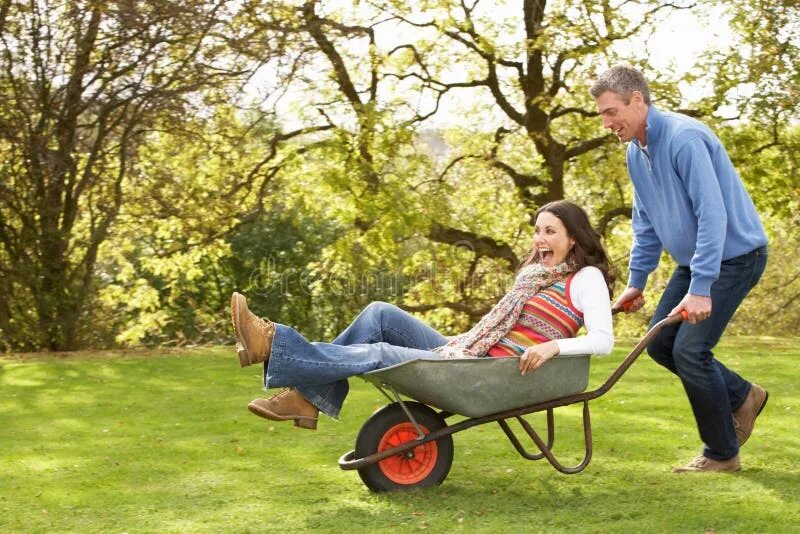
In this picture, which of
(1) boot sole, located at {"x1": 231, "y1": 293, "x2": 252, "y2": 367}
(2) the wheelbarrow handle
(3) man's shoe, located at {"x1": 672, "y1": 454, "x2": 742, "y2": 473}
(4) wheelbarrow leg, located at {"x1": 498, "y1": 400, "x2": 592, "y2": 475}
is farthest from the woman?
(3) man's shoe, located at {"x1": 672, "y1": 454, "x2": 742, "y2": 473}

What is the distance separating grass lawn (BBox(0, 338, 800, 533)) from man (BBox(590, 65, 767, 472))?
290 millimetres

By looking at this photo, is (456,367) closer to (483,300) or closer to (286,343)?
(286,343)

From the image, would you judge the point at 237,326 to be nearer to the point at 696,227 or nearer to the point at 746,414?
the point at 696,227

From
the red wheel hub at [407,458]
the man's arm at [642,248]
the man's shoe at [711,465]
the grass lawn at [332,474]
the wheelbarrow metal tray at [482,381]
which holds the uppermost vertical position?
the man's arm at [642,248]

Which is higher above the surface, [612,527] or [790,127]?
[790,127]

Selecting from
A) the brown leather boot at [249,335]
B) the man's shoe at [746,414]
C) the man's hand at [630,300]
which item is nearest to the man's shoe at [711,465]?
the man's shoe at [746,414]

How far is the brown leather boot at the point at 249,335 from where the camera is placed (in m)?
3.40

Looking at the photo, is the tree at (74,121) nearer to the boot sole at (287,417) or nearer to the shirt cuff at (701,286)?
the boot sole at (287,417)

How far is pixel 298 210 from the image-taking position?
484 inches

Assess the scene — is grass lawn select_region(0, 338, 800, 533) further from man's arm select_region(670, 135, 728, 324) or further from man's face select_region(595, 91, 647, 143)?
man's face select_region(595, 91, 647, 143)

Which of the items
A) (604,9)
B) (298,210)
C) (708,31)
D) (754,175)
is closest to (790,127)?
(754,175)

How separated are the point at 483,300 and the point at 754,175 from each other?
11.8 feet

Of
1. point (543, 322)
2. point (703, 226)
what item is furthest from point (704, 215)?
point (543, 322)

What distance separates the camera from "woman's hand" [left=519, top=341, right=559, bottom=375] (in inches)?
136
